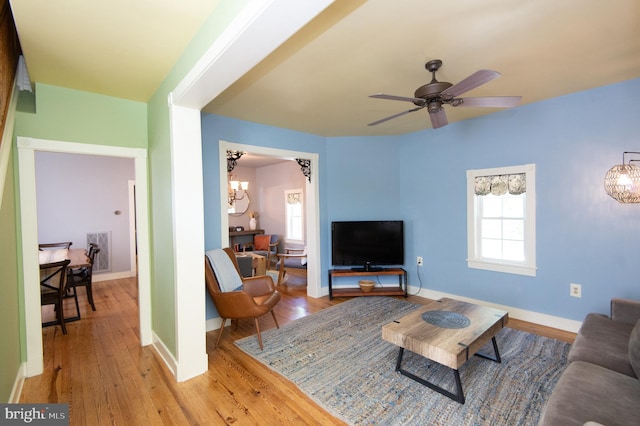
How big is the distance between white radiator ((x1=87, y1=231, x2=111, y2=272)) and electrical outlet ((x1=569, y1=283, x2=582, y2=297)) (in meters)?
7.44

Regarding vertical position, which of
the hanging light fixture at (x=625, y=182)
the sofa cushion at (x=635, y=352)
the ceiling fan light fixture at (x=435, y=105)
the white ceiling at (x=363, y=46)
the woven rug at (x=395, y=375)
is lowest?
the woven rug at (x=395, y=375)

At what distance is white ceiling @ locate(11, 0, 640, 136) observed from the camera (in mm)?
1680

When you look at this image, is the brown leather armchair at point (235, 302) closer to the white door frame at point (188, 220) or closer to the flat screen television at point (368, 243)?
the white door frame at point (188, 220)

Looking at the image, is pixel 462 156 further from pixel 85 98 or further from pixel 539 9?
pixel 85 98

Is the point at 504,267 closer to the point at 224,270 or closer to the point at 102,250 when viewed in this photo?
the point at 224,270

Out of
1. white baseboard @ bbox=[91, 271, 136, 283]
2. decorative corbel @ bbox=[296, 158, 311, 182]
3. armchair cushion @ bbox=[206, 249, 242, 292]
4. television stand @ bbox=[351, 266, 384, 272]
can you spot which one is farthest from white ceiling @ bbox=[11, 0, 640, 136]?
white baseboard @ bbox=[91, 271, 136, 283]

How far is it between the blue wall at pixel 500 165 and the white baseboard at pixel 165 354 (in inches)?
46.4

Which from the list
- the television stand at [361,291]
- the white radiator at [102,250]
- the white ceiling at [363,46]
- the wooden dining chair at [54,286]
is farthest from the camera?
the white radiator at [102,250]

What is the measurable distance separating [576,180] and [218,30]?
3.72 m

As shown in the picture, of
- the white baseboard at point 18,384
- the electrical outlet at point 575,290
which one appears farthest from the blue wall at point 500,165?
the white baseboard at point 18,384

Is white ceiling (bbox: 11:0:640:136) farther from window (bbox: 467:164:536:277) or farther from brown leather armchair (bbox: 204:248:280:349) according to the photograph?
brown leather armchair (bbox: 204:248:280:349)

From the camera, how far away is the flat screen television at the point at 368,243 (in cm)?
450

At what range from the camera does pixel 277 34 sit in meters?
1.37

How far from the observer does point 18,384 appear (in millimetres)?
2156
